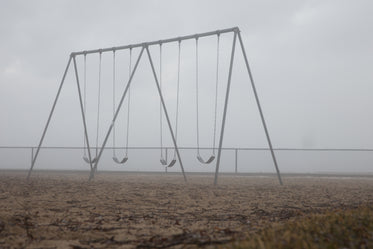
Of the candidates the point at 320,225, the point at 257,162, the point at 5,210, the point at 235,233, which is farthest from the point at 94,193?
the point at 257,162

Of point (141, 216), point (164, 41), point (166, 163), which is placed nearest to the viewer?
point (141, 216)

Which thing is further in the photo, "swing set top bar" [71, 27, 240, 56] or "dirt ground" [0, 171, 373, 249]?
"swing set top bar" [71, 27, 240, 56]

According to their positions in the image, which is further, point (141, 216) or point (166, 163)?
point (166, 163)

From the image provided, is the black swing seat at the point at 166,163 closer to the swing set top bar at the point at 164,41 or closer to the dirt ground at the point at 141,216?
the dirt ground at the point at 141,216

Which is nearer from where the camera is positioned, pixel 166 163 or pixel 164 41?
pixel 164 41

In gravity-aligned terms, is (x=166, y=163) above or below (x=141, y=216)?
above

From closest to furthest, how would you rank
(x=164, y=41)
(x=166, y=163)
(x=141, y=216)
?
(x=141, y=216), (x=164, y=41), (x=166, y=163)

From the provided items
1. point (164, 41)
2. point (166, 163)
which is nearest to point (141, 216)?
point (166, 163)

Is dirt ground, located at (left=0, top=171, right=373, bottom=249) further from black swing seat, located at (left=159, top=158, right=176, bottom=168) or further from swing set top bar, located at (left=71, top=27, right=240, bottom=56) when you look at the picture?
swing set top bar, located at (left=71, top=27, right=240, bottom=56)

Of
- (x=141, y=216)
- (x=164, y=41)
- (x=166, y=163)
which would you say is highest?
(x=164, y=41)

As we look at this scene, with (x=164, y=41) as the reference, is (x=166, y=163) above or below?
below

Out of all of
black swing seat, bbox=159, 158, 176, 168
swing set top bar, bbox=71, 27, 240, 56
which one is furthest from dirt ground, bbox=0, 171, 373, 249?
swing set top bar, bbox=71, 27, 240, 56

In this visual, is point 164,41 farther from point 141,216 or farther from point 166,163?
point 141,216

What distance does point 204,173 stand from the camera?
1462 centimetres
